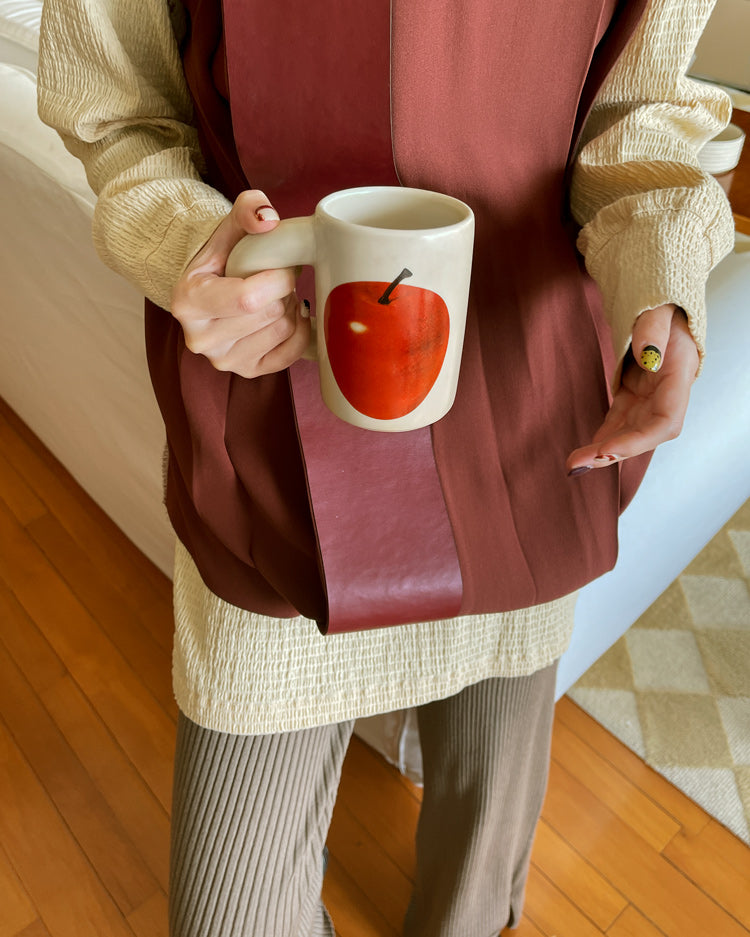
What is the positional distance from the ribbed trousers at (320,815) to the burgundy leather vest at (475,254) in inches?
7.3

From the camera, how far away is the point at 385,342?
432mm

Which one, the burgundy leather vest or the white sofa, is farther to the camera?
the white sofa

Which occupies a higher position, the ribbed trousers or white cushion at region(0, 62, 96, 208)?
white cushion at region(0, 62, 96, 208)

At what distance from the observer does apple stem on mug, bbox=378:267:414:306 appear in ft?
1.30

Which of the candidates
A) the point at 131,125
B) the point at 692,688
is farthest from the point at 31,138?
the point at 692,688

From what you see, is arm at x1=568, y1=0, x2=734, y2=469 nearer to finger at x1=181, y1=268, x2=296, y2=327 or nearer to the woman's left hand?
the woman's left hand

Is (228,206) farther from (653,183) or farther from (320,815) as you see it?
(320,815)

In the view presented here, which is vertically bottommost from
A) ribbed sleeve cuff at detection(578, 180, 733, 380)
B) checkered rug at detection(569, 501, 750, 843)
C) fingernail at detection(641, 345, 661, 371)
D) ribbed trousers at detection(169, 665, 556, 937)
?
checkered rug at detection(569, 501, 750, 843)

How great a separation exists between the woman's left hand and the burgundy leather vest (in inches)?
5.5

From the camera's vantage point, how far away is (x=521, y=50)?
526 mm

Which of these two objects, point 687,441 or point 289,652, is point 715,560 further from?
point 289,652

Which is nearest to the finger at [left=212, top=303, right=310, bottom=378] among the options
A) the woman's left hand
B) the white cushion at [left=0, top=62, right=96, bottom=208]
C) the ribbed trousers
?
the woman's left hand

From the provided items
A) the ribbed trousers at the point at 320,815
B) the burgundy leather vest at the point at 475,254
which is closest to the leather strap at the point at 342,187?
the burgundy leather vest at the point at 475,254

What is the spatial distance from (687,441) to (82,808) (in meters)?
1.04
